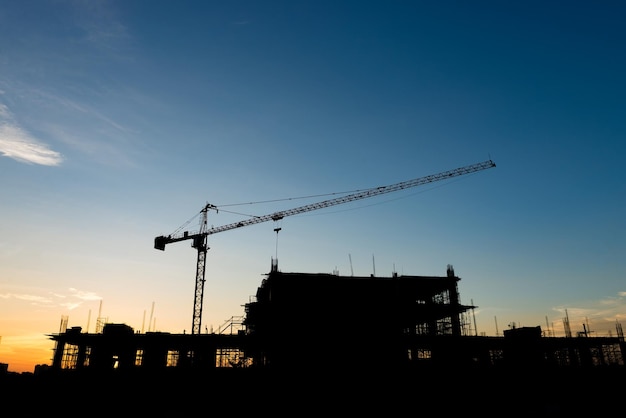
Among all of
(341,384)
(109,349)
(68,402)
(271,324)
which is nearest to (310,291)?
(271,324)

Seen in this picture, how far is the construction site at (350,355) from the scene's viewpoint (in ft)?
143

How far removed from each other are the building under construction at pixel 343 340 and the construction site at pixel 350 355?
0.13 metres

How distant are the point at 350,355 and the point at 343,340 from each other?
1.98 metres

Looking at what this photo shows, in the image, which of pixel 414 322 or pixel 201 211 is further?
pixel 201 211

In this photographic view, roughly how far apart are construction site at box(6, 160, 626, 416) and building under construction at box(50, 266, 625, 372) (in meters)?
0.13

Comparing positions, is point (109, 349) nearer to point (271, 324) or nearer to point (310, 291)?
point (271, 324)

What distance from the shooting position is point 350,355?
50.7m

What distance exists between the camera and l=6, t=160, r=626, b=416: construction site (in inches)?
1714

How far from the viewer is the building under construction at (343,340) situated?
48594mm

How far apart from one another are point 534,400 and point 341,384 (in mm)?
20132

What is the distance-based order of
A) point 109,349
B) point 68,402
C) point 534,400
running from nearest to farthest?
point 68,402 < point 534,400 < point 109,349

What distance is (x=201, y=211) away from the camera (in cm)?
9038

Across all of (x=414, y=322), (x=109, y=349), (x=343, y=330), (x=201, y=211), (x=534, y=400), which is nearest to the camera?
(x=534, y=400)

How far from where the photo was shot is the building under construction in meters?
48.6
